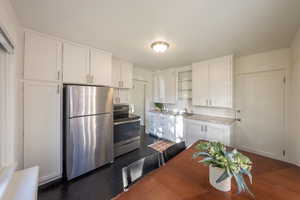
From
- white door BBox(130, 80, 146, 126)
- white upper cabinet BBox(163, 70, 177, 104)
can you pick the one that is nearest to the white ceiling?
white upper cabinet BBox(163, 70, 177, 104)

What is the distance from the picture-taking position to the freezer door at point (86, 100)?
1.96 m

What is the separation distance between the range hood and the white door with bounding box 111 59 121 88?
1.88 m

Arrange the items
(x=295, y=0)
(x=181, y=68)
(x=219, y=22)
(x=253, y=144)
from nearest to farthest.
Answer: (x=295, y=0)
(x=219, y=22)
(x=253, y=144)
(x=181, y=68)

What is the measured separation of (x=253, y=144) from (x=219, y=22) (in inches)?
110

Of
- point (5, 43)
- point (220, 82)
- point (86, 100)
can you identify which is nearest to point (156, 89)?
point (220, 82)

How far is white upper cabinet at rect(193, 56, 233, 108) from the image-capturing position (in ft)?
9.06

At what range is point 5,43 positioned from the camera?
1.23 metres

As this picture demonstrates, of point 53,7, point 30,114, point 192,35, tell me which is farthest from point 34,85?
point 192,35

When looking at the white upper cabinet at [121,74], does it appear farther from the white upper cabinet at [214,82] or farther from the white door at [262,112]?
the white door at [262,112]

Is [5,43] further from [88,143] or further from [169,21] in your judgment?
[169,21]

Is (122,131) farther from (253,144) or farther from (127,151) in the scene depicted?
(253,144)

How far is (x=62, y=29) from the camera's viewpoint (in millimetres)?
1771

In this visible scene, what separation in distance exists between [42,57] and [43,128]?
110 centimetres

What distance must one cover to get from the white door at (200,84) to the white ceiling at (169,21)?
926 millimetres
